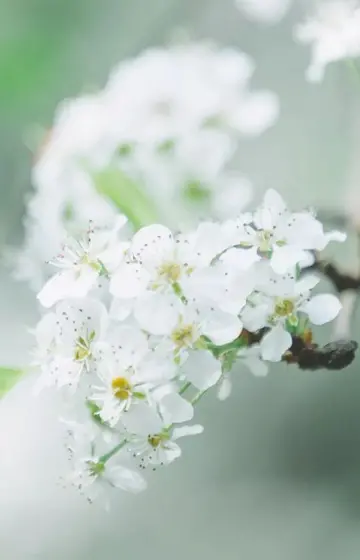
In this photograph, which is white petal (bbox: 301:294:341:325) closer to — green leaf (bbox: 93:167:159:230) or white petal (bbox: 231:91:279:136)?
green leaf (bbox: 93:167:159:230)

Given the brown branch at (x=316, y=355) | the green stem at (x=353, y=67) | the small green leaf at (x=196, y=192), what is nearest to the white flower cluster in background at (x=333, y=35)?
the green stem at (x=353, y=67)

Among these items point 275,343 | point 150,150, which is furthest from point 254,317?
point 150,150

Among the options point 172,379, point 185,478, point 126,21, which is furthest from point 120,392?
point 126,21

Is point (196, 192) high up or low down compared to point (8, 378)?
up

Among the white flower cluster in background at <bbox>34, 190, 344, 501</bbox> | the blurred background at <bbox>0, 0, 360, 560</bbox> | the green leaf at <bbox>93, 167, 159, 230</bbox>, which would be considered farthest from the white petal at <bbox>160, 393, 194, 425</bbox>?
the blurred background at <bbox>0, 0, 360, 560</bbox>

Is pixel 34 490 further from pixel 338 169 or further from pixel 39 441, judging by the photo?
pixel 338 169

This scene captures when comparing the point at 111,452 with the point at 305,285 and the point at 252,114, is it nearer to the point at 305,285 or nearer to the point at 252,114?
the point at 305,285
